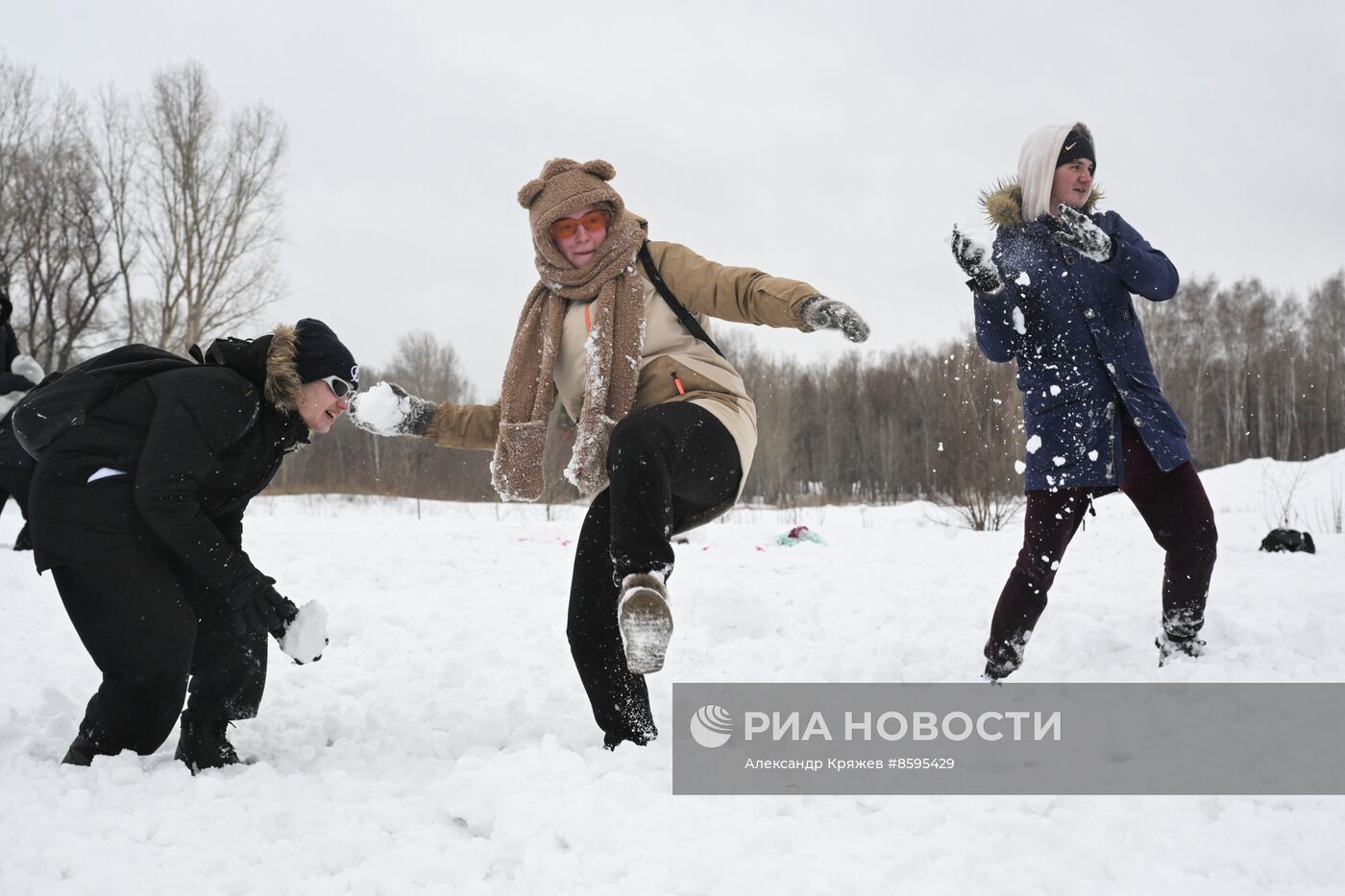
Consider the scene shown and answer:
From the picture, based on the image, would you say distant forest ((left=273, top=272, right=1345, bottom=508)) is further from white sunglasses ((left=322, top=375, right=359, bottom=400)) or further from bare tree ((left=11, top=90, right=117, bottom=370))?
white sunglasses ((left=322, top=375, right=359, bottom=400))

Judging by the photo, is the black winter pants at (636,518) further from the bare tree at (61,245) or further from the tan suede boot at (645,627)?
the bare tree at (61,245)

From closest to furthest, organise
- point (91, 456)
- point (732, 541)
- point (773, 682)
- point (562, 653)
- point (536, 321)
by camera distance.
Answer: point (91, 456)
point (536, 321)
point (773, 682)
point (562, 653)
point (732, 541)

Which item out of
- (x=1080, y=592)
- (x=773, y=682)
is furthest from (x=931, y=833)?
(x=1080, y=592)

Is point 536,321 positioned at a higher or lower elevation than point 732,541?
higher

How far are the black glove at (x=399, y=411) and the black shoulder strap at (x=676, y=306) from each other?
0.88 meters

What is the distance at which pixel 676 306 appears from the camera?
2900 millimetres

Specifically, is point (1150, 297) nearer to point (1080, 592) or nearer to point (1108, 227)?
point (1108, 227)

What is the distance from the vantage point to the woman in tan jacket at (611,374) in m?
2.65

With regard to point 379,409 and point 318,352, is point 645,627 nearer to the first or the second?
point 379,409

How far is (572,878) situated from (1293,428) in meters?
37.0

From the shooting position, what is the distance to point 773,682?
3.52m

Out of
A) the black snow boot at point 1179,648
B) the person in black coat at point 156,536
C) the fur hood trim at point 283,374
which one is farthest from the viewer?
the black snow boot at point 1179,648

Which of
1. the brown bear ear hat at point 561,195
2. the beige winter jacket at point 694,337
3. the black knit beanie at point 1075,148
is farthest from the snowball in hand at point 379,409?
the black knit beanie at point 1075,148

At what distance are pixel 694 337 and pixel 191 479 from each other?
1.61 metres
